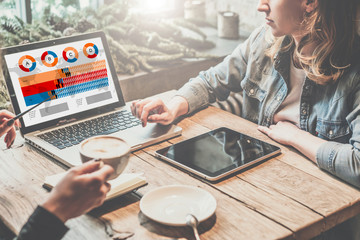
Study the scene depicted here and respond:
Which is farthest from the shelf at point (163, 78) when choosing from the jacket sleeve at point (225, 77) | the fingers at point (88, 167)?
the fingers at point (88, 167)

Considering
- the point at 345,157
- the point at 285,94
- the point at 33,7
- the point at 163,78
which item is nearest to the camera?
the point at 345,157

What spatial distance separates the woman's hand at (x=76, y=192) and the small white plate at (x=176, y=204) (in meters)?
0.14

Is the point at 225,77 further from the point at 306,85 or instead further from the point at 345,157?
the point at 345,157

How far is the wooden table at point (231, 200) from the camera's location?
0.92 meters

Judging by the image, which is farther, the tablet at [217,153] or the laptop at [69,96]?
the laptop at [69,96]

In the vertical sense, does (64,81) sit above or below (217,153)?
above

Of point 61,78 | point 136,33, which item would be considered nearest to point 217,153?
point 61,78

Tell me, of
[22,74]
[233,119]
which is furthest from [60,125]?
[233,119]

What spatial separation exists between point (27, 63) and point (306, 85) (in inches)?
35.3

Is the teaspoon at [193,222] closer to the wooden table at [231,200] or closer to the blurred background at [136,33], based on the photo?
the wooden table at [231,200]

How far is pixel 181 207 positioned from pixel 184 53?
4.77 ft

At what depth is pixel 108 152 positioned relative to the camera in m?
0.93

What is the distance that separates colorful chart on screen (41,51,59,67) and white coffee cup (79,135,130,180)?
0.53 m

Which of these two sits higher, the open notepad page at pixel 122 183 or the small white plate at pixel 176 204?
the open notepad page at pixel 122 183
